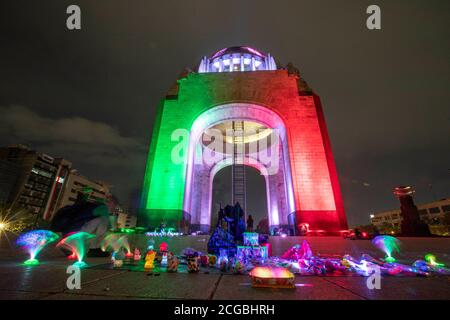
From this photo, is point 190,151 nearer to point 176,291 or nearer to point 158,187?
point 158,187

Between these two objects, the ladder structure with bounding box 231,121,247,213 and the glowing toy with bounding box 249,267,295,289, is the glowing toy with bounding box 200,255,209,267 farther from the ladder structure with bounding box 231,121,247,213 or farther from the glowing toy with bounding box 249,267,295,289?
the ladder structure with bounding box 231,121,247,213

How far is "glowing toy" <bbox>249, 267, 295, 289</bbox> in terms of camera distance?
94.1 inches

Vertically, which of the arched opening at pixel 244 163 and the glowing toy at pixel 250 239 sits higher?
the arched opening at pixel 244 163

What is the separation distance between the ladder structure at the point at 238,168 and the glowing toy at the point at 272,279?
1968cm

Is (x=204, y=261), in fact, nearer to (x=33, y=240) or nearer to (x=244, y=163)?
(x=33, y=240)

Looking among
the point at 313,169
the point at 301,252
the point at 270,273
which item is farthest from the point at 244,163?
the point at 270,273

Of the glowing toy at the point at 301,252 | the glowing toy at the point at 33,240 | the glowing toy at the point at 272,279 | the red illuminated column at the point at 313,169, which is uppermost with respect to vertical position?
the red illuminated column at the point at 313,169

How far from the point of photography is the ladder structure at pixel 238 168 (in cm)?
2316

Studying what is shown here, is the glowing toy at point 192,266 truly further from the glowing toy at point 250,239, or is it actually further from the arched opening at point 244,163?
the arched opening at point 244,163

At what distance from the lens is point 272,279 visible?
2.41 m

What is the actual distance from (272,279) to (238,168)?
946 inches

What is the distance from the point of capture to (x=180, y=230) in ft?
42.6

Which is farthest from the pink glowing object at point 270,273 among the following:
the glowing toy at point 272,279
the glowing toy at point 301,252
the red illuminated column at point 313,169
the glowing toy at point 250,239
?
the red illuminated column at point 313,169
